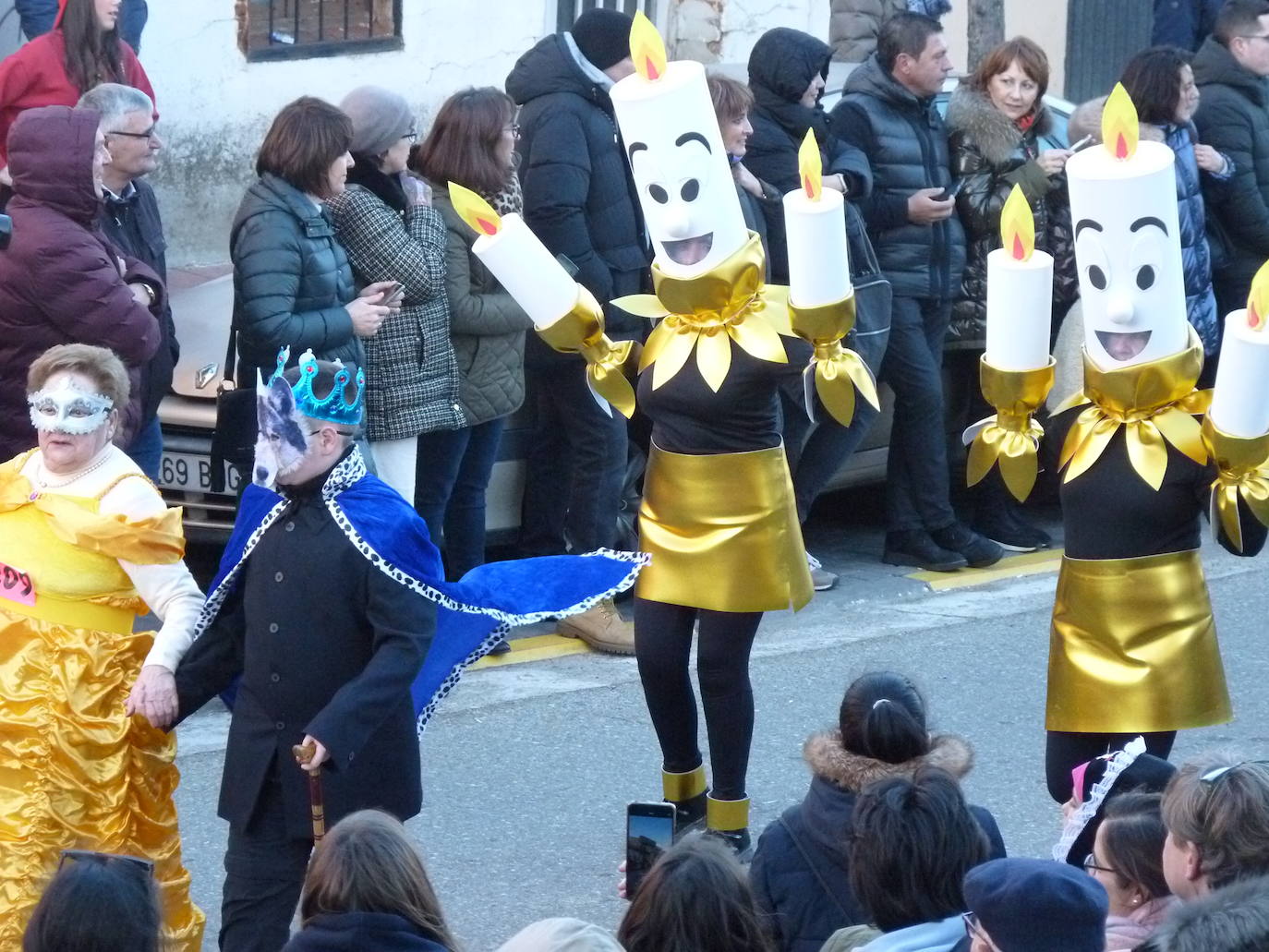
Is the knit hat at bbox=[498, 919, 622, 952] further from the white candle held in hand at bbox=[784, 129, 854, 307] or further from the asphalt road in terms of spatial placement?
the white candle held in hand at bbox=[784, 129, 854, 307]

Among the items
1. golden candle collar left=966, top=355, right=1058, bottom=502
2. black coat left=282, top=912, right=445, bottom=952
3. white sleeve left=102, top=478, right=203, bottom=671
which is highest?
golden candle collar left=966, top=355, right=1058, bottom=502

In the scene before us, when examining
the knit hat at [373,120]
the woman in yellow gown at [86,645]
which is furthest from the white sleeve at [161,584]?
the knit hat at [373,120]

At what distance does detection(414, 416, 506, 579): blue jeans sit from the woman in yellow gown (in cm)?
220

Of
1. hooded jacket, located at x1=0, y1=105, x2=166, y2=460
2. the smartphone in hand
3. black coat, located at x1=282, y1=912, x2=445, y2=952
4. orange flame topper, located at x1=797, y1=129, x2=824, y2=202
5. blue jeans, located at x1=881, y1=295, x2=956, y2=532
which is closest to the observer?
black coat, located at x1=282, y1=912, x2=445, y2=952

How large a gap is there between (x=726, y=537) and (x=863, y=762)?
122 cm

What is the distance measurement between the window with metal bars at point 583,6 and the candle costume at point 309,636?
781 cm

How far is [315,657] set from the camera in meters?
3.94

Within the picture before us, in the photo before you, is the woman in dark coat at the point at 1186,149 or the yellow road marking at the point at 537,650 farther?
the woman in dark coat at the point at 1186,149

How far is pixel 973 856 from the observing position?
3.16 metres

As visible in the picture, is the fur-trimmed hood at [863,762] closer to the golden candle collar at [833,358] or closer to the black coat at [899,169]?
the golden candle collar at [833,358]

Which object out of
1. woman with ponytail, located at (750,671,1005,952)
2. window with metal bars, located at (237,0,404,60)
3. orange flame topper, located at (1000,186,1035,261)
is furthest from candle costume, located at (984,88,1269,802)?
window with metal bars, located at (237,0,404,60)

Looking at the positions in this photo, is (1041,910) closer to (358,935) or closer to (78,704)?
(358,935)

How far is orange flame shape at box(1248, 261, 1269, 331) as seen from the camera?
4168 millimetres

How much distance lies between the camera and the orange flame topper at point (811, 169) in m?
4.50
